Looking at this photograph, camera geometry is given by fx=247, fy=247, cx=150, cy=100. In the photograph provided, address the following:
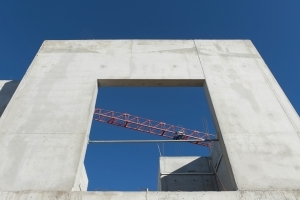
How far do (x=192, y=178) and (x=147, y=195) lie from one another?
605 centimetres

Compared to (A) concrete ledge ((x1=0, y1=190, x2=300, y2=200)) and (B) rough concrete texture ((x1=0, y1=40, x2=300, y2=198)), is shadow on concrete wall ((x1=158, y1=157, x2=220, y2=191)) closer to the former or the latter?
(B) rough concrete texture ((x1=0, y1=40, x2=300, y2=198))

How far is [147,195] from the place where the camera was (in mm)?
4223

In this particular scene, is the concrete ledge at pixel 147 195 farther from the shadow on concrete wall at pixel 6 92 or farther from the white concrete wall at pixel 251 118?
the shadow on concrete wall at pixel 6 92

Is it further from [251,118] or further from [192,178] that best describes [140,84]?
[192,178]

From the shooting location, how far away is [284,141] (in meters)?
Answer: 5.31

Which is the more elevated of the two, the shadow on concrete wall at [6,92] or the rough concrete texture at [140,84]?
the rough concrete texture at [140,84]

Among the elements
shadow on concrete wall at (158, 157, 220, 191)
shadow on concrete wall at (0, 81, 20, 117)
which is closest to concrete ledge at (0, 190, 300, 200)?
shadow on concrete wall at (0, 81, 20, 117)

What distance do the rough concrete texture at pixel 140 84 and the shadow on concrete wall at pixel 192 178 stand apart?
426cm

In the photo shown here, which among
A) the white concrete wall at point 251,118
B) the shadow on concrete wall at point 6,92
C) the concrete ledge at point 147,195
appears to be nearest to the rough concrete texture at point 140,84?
the white concrete wall at point 251,118

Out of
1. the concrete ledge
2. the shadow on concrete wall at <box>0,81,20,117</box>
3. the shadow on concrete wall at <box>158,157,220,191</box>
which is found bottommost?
the shadow on concrete wall at <box>158,157,220,191</box>

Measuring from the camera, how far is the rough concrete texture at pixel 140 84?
15.4 feet

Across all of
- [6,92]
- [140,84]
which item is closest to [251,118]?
[140,84]

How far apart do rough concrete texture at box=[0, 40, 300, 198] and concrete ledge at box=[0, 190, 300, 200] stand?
0.12 metres

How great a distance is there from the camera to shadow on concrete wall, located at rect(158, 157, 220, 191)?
949cm
